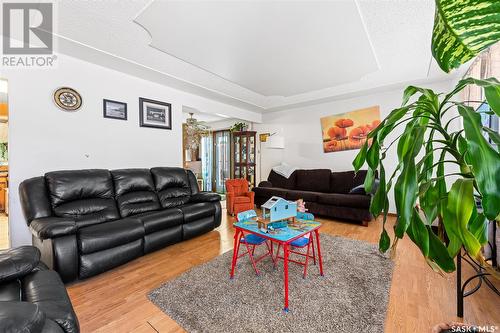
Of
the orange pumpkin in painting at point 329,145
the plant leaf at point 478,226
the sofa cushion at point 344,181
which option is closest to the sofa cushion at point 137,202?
the plant leaf at point 478,226

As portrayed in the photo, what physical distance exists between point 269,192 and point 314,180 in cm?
108

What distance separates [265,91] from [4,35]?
370cm

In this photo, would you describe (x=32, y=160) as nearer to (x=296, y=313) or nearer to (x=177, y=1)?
(x=177, y=1)

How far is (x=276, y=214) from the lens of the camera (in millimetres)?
1998

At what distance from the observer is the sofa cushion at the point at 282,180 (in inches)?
207

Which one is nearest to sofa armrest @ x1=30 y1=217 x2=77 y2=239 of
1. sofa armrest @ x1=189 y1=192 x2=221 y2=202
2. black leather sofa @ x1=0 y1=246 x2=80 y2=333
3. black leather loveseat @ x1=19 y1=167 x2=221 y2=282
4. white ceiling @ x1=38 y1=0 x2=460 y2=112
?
black leather loveseat @ x1=19 y1=167 x2=221 y2=282

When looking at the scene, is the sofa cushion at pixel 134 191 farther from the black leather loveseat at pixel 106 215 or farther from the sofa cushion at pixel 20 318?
the sofa cushion at pixel 20 318

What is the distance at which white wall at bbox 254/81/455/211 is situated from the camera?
4344 millimetres

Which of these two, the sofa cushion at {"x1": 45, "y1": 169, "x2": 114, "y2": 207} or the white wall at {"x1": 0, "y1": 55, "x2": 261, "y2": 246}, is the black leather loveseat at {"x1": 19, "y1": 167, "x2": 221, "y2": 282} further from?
the white wall at {"x1": 0, "y1": 55, "x2": 261, "y2": 246}

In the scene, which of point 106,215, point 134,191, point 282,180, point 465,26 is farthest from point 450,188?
point 282,180

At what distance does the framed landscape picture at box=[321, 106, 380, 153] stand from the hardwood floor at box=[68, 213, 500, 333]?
8.47ft

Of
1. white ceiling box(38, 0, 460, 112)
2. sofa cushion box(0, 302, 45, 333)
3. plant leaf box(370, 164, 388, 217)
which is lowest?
sofa cushion box(0, 302, 45, 333)

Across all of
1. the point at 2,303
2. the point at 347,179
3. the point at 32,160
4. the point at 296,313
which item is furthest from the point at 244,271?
the point at 347,179

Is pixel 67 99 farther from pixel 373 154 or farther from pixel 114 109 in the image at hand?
pixel 373 154
